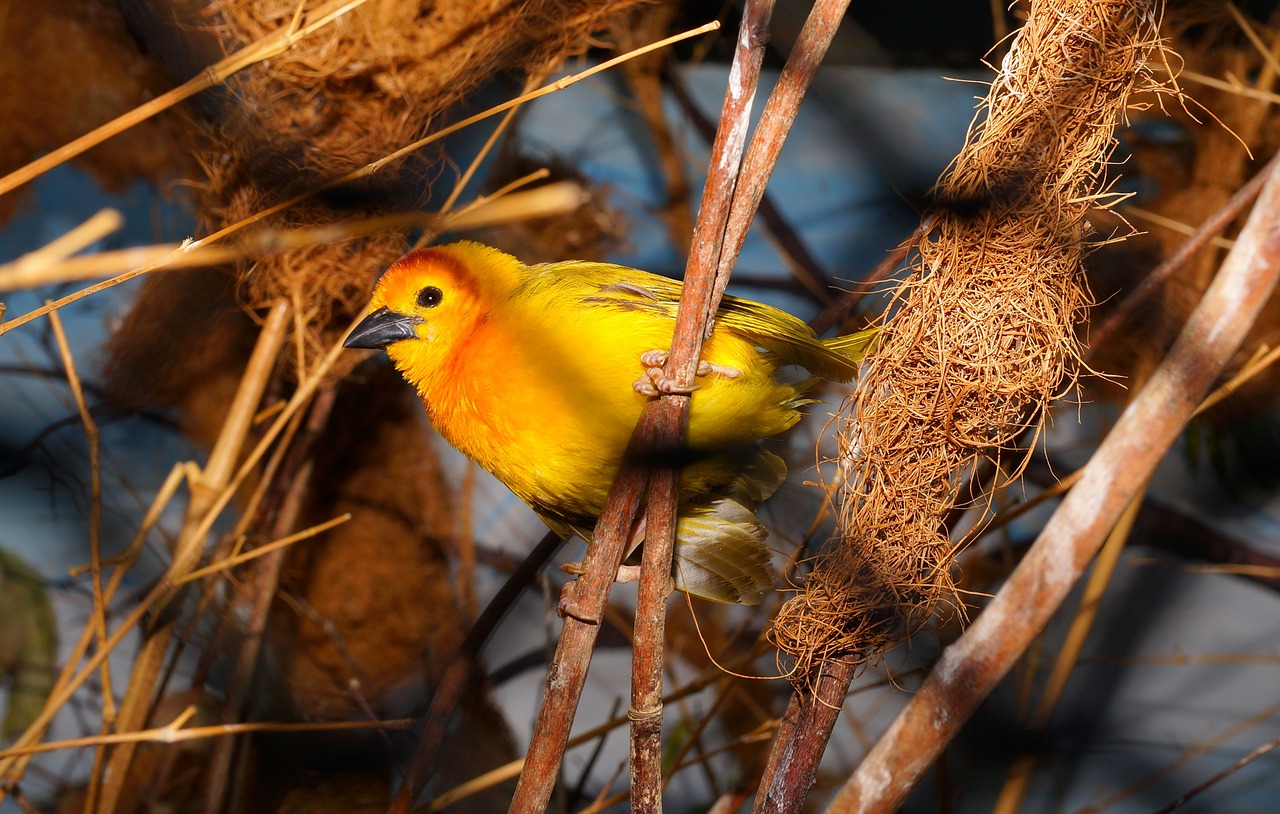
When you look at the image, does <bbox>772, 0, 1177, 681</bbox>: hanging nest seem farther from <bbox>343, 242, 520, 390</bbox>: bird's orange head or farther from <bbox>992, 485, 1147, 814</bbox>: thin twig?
<bbox>992, 485, 1147, 814</bbox>: thin twig

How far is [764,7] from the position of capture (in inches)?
30.5

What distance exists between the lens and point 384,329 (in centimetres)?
116

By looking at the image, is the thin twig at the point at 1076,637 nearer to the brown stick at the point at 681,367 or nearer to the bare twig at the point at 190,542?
the brown stick at the point at 681,367

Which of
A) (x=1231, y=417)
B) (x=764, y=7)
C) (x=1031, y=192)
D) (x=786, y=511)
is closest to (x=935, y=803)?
(x=786, y=511)

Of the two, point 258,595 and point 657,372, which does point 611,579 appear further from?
point 258,595

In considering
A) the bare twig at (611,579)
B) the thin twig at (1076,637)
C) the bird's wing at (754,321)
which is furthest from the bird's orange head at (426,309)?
the thin twig at (1076,637)

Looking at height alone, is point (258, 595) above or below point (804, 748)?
above

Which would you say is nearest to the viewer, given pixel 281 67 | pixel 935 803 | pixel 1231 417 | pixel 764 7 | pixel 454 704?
pixel 764 7

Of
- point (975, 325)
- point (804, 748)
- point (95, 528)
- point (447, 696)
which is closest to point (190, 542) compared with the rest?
point (95, 528)

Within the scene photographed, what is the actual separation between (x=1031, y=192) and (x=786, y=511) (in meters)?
1.20

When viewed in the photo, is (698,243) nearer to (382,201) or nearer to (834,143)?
(382,201)

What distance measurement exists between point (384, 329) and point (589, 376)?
30cm

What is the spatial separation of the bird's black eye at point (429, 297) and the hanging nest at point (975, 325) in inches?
21.8

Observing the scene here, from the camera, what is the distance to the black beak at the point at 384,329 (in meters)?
1.16
